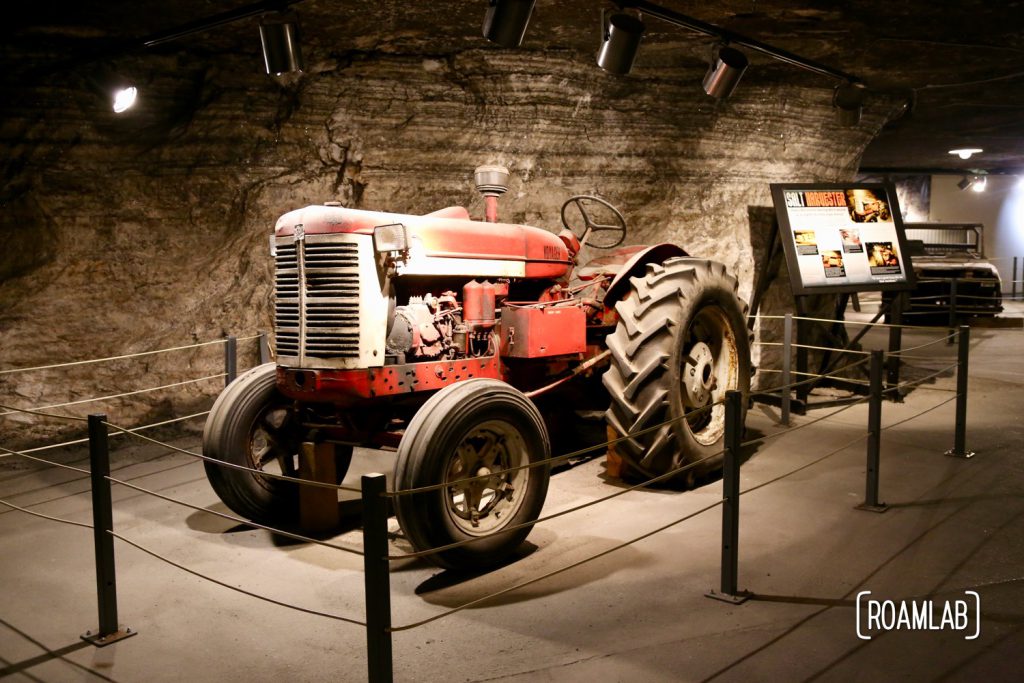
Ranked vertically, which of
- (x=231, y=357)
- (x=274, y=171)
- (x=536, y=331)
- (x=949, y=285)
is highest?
(x=274, y=171)

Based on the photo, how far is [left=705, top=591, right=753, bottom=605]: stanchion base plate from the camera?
10.1 ft

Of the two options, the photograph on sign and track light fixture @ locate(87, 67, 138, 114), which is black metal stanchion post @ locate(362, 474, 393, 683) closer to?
track light fixture @ locate(87, 67, 138, 114)

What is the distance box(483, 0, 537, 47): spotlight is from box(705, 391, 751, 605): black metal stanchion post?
2500 millimetres

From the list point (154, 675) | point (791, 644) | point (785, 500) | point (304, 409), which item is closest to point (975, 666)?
point (791, 644)

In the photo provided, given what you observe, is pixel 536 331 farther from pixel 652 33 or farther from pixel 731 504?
pixel 652 33

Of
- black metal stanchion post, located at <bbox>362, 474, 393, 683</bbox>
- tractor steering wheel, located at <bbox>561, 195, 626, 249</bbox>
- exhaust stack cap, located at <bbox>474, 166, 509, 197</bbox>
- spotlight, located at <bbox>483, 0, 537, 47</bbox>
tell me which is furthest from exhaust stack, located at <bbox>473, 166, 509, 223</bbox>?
black metal stanchion post, located at <bbox>362, 474, 393, 683</bbox>

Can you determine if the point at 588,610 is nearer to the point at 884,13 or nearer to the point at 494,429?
the point at 494,429

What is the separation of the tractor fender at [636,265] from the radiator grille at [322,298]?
184cm

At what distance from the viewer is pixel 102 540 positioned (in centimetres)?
291

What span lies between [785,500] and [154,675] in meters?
3.18

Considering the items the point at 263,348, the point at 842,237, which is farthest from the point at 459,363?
the point at 842,237

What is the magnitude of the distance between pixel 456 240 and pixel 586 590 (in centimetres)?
179

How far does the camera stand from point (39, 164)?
19.4ft

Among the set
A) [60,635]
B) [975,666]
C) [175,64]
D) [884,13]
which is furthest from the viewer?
[175,64]
